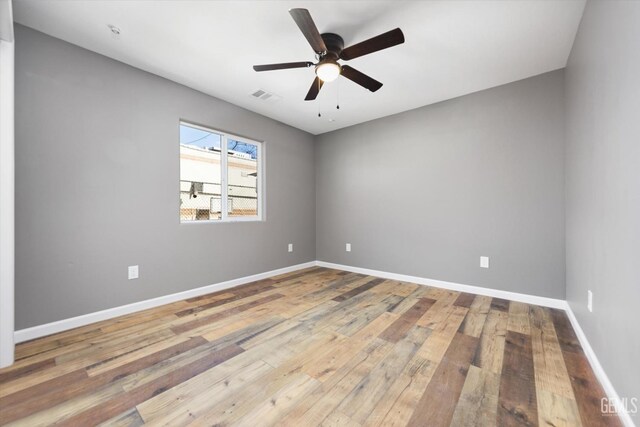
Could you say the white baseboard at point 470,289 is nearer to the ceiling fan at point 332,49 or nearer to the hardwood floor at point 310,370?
the hardwood floor at point 310,370

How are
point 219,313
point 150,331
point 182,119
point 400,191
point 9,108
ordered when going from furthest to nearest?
1. point 400,191
2. point 182,119
3. point 219,313
4. point 150,331
5. point 9,108

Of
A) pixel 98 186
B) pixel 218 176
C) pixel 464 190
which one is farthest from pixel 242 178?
pixel 464 190

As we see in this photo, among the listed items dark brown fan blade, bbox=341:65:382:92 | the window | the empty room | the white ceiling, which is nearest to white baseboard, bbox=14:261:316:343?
the empty room

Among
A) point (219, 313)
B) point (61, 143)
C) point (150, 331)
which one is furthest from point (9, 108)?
point (219, 313)

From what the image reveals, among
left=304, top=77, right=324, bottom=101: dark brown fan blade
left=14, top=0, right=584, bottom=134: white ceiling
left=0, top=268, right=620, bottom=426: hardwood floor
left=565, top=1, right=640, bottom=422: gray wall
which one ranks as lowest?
left=0, top=268, right=620, bottom=426: hardwood floor

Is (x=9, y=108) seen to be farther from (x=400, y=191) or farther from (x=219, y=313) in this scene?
(x=400, y=191)

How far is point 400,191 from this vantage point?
145 inches

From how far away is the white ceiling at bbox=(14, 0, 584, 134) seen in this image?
1.81m

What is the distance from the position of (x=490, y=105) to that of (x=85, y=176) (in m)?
4.29

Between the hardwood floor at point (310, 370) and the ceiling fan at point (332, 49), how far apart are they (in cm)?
215

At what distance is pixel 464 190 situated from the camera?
124 inches

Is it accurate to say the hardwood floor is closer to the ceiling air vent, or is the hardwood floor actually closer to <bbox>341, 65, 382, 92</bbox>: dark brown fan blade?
<bbox>341, 65, 382, 92</bbox>: dark brown fan blade

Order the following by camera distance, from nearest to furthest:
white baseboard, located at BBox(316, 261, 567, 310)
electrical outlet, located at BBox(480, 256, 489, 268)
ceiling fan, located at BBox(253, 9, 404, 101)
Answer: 1. ceiling fan, located at BBox(253, 9, 404, 101)
2. white baseboard, located at BBox(316, 261, 567, 310)
3. electrical outlet, located at BBox(480, 256, 489, 268)

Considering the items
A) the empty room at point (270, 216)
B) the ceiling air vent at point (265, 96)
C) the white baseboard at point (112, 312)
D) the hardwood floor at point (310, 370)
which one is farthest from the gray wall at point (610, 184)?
the white baseboard at point (112, 312)
